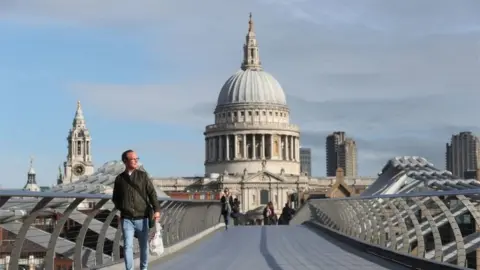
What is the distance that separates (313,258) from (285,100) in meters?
167

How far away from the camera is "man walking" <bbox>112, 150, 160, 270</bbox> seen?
37.8 feet

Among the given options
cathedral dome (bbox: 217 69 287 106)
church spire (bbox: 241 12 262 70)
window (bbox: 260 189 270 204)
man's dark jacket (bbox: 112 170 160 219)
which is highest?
church spire (bbox: 241 12 262 70)

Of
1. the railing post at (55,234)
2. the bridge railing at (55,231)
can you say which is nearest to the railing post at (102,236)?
the bridge railing at (55,231)

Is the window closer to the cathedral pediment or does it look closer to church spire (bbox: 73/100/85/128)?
the cathedral pediment

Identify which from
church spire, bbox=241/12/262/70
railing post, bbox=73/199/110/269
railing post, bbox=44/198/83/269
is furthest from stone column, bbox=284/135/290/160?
railing post, bbox=44/198/83/269

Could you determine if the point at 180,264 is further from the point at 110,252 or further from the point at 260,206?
the point at 260,206

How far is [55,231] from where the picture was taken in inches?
436

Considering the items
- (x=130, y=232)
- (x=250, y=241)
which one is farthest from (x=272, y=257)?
(x=130, y=232)

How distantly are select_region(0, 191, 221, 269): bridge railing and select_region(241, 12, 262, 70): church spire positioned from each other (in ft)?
579

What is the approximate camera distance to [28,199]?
33.0 ft

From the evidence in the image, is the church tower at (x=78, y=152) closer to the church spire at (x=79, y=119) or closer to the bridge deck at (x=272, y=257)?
the church spire at (x=79, y=119)

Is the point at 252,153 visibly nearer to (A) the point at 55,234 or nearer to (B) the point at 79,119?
(B) the point at 79,119

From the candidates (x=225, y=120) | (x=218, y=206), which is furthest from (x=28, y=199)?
(x=225, y=120)

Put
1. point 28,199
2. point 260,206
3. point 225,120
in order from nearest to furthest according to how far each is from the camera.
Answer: point 28,199 < point 260,206 < point 225,120
